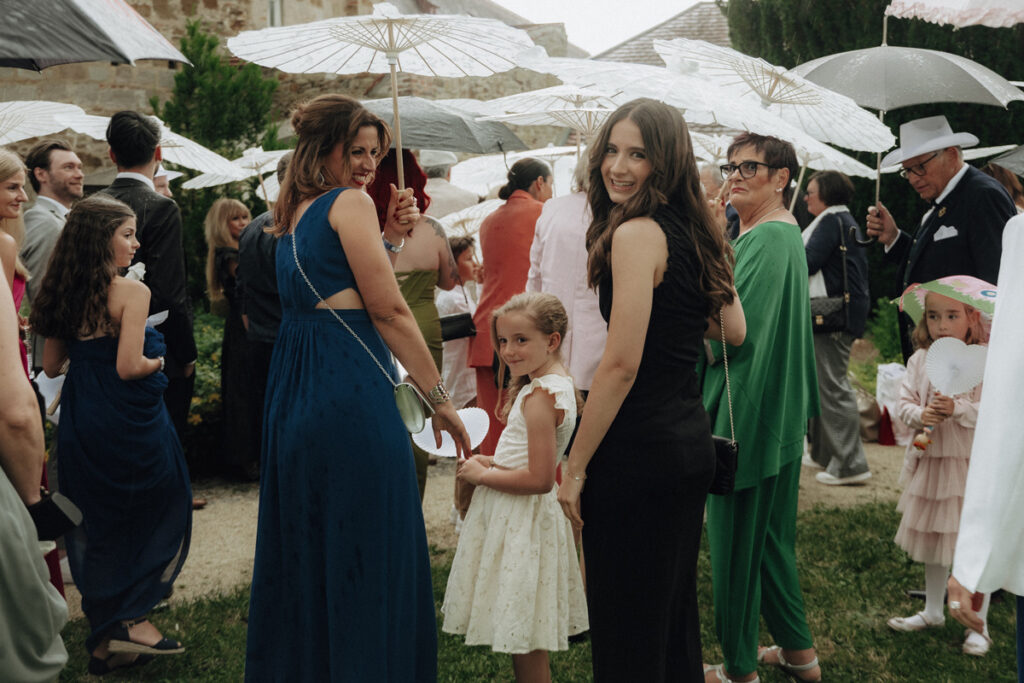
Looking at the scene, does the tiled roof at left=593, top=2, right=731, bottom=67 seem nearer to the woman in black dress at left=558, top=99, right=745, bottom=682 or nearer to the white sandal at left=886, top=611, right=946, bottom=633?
the white sandal at left=886, top=611, right=946, bottom=633

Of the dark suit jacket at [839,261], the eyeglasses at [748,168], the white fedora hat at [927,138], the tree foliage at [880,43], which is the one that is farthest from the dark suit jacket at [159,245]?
the tree foliage at [880,43]

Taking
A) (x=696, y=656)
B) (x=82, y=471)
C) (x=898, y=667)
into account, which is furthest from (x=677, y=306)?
(x=82, y=471)

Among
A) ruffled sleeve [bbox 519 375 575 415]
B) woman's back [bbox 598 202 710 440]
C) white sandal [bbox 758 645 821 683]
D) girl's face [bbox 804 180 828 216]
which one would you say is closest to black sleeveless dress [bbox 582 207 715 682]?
woman's back [bbox 598 202 710 440]

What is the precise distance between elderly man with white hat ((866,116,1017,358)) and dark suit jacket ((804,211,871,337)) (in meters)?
1.78

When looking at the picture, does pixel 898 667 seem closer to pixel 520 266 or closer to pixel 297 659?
pixel 297 659

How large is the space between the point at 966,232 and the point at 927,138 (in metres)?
0.57

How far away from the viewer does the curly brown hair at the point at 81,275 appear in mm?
3924

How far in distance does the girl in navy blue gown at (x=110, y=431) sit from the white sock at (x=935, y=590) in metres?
3.48

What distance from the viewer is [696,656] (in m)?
2.98

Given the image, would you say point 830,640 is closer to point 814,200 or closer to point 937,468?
point 937,468

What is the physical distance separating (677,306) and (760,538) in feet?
4.59

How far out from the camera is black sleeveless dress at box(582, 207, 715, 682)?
9.00 ft

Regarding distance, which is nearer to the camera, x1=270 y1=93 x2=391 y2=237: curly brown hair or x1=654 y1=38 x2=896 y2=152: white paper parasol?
x1=270 y1=93 x2=391 y2=237: curly brown hair

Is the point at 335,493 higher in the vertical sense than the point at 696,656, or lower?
higher
